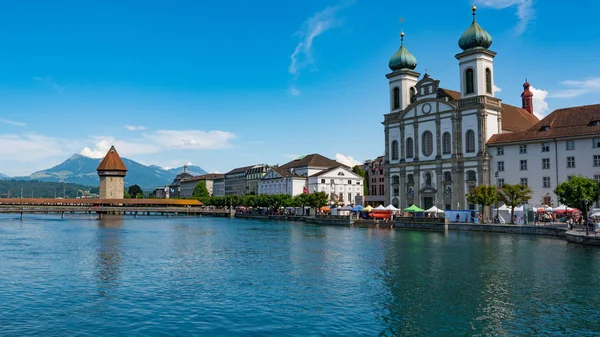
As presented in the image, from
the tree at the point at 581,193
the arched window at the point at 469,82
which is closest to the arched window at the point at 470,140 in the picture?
the arched window at the point at 469,82

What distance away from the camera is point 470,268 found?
28625mm

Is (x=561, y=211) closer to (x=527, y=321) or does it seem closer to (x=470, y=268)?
(x=470, y=268)

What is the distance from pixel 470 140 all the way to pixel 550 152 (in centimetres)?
1035

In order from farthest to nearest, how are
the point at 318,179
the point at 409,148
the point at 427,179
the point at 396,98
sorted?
the point at 318,179
the point at 396,98
the point at 409,148
the point at 427,179

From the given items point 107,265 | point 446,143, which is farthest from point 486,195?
point 107,265

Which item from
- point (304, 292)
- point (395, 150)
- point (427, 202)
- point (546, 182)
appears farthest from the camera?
point (395, 150)

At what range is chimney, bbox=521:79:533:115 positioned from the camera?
88.8 metres

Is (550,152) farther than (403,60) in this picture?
No

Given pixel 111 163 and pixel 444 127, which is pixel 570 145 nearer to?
pixel 444 127

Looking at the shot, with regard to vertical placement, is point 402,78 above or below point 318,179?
above

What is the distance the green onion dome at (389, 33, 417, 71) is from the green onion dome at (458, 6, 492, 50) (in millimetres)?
9838

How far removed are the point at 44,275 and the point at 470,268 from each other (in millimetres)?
21333

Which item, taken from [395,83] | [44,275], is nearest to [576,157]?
[395,83]

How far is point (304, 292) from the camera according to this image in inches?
885
